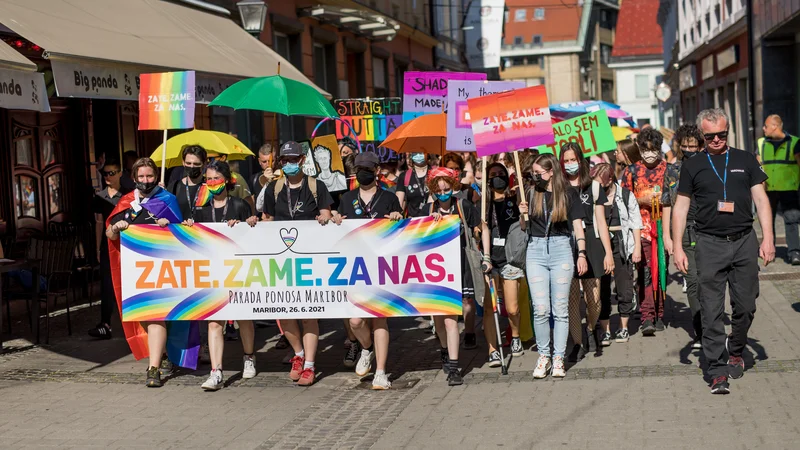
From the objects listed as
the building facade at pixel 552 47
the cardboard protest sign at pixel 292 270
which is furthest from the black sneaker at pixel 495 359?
the building facade at pixel 552 47

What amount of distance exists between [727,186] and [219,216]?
379cm

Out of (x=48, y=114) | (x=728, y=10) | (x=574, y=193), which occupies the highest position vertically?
(x=728, y=10)

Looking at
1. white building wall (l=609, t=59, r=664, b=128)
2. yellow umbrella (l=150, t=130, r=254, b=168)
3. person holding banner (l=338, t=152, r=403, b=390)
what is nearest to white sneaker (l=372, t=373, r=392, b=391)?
person holding banner (l=338, t=152, r=403, b=390)

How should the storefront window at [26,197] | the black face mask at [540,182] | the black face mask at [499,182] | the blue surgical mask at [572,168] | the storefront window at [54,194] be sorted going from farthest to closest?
the storefront window at [54,194] < the storefront window at [26,197] < the black face mask at [499,182] < the blue surgical mask at [572,168] < the black face mask at [540,182]

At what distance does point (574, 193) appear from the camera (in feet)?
28.7

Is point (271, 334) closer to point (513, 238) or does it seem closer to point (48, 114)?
point (513, 238)

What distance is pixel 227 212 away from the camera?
891 cm

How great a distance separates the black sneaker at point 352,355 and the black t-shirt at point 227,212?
1.51 m

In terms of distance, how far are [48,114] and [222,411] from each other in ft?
26.0

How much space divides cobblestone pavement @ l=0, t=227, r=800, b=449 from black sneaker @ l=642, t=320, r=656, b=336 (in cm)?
10

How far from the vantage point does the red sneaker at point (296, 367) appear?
8.95 m

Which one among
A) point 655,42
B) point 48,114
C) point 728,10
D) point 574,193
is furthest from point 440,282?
point 655,42

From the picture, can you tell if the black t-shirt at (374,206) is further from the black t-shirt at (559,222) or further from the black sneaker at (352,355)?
the black sneaker at (352,355)

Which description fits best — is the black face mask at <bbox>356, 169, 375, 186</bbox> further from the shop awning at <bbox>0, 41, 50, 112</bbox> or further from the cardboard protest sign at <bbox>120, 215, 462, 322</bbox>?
the shop awning at <bbox>0, 41, 50, 112</bbox>
